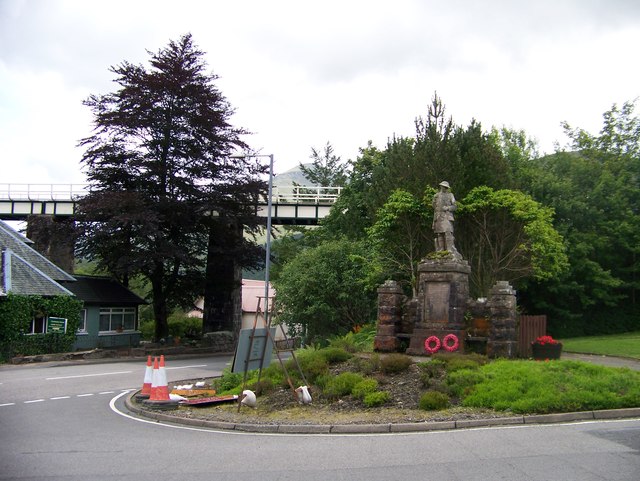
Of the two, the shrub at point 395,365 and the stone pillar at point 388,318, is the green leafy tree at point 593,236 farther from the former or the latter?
the shrub at point 395,365

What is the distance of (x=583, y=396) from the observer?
11.9 m

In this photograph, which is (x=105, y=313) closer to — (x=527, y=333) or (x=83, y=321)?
(x=83, y=321)

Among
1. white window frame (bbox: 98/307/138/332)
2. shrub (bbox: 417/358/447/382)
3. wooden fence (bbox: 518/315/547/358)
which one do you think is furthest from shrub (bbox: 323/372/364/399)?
white window frame (bbox: 98/307/138/332)

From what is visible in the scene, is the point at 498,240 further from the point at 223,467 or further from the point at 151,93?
the point at 223,467

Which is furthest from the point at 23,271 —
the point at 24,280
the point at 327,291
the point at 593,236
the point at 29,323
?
the point at 593,236

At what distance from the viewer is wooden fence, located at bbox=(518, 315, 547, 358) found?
1945cm

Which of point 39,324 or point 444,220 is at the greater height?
point 444,220

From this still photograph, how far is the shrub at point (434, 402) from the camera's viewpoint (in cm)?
1242

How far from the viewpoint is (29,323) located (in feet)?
98.5

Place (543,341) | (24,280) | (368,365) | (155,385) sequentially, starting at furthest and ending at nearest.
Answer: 1. (24,280)
2. (543,341)
3. (368,365)
4. (155,385)

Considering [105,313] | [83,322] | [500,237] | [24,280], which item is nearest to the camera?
[500,237]

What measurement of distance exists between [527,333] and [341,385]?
8.06m

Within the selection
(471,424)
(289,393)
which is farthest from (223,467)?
(289,393)

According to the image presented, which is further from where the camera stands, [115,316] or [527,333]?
[115,316]
